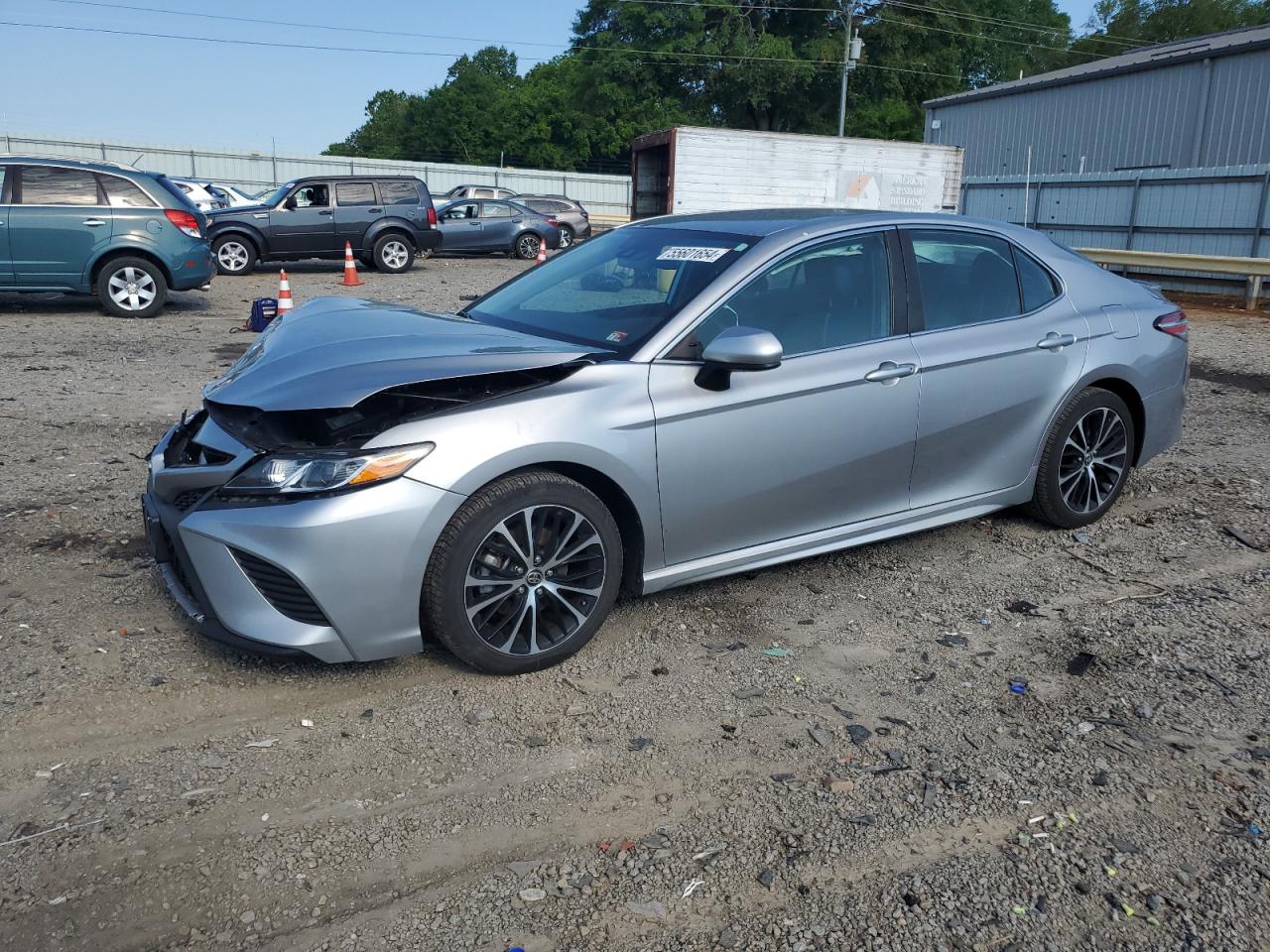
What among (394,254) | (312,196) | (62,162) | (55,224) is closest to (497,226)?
(394,254)

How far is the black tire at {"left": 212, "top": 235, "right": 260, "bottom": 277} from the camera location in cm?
1858

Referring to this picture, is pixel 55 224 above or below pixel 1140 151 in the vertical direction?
below

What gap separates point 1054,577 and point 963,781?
6.51 feet

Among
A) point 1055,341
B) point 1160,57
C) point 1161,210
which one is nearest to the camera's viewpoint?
point 1055,341

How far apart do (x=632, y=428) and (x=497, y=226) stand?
21.3 meters

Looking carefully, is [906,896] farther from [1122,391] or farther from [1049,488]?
[1122,391]

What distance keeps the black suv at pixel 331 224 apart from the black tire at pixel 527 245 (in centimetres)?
429

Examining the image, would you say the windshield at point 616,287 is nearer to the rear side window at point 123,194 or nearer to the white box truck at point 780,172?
the rear side window at point 123,194

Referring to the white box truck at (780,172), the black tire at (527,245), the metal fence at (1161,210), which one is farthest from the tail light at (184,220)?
the metal fence at (1161,210)

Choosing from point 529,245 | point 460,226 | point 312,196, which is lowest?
point 529,245

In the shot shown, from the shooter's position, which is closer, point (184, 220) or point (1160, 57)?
point (184, 220)

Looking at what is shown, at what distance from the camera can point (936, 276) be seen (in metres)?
4.78

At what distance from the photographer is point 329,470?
3.37 m

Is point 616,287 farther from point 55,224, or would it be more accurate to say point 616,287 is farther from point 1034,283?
point 55,224
